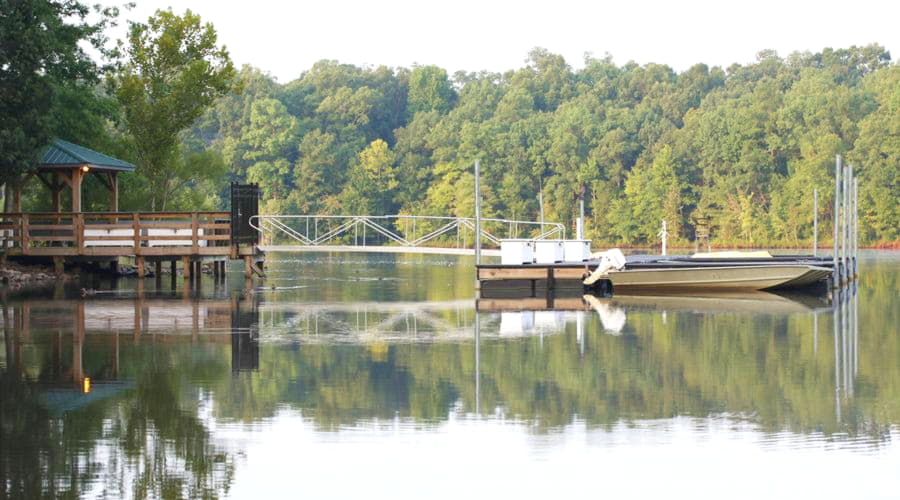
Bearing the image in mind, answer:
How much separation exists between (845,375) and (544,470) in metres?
5.86

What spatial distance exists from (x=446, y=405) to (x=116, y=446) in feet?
10.1

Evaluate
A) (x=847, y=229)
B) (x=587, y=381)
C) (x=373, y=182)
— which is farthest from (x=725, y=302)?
(x=373, y=182)

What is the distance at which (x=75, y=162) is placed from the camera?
97.7 ft

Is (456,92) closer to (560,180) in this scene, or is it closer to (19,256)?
(560,180)

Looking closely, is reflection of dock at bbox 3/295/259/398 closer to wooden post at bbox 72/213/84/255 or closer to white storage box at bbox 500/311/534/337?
white storage box at bbox 500/311/534/337

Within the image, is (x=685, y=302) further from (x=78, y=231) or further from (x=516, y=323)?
(x=78, y=231)

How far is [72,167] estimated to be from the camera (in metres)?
29.9

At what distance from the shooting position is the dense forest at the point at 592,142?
68.3m

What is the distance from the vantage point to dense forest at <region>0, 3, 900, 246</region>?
68.3m

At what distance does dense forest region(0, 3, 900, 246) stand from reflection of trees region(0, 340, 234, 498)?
49.9m

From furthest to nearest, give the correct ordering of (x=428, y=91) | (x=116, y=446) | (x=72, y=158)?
(x=428, y=91) → (x=72, y=158) → (x=116, y=446)

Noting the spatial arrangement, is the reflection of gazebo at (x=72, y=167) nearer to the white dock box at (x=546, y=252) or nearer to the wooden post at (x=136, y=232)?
the wooden post at (x=136, y=232)

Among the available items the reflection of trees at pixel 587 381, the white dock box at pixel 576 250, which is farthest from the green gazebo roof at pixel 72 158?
the reflection of trees at pixel 587 381

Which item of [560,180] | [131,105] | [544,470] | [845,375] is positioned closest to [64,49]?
[131,105]
